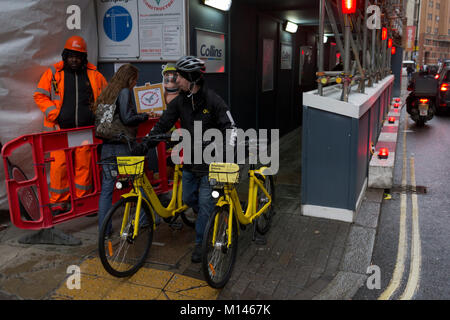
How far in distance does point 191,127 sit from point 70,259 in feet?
6.06

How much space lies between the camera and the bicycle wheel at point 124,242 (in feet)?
12.4

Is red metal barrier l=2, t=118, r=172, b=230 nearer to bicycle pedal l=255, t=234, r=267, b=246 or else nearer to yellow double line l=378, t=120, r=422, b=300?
bicycle pedal l=255, t=234, r=267, b=246

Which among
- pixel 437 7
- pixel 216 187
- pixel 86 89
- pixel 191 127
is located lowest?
pixel 216 187

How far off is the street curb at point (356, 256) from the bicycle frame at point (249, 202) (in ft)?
3.23

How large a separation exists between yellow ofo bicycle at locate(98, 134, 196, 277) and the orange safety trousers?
0.88m

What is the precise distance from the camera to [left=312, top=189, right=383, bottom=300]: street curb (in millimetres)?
3826

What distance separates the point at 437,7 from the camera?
11488 centimetres

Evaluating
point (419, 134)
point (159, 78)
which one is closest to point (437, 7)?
point (419, 134)

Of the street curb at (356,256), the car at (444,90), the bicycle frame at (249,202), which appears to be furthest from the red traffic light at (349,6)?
the car at (444,90)

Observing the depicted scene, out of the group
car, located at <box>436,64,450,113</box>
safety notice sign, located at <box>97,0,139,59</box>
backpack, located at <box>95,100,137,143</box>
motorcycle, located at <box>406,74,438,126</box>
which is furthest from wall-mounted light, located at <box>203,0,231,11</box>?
car, located at <box>436,64,450,113</box>

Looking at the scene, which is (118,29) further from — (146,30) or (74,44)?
(74,44)

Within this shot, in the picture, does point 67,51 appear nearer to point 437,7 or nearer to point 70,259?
point 70,259

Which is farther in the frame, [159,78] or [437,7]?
[437,7]
